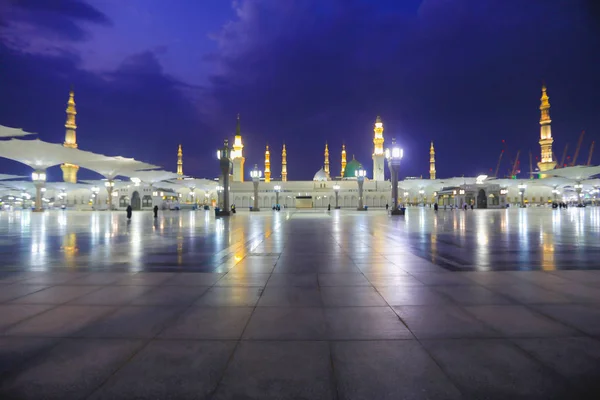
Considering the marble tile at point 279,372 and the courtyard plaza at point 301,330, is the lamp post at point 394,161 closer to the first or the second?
the courtyard plaza at point 301,330

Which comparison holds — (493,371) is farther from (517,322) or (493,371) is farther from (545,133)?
(545,133)

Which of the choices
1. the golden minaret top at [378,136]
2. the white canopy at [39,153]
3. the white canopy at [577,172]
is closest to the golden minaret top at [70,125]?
the white canopy at [39,153]

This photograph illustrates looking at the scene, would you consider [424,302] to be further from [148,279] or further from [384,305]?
[148,279]

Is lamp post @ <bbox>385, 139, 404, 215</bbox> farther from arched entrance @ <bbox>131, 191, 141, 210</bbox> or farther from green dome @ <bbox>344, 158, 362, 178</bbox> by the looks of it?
green dome @ <bbox>344, 158, 362, 178</bbox>

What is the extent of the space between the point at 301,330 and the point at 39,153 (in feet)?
192

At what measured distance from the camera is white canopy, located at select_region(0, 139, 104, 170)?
1779 inches

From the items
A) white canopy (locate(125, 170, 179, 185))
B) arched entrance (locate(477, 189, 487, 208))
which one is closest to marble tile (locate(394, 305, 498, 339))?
arched entrance (locate(477, 189, 487, 208))

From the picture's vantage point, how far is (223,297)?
5.23m

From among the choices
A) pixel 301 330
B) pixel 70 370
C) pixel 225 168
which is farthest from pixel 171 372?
pixel 225 168

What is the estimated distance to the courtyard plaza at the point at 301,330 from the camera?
2734 millimetres

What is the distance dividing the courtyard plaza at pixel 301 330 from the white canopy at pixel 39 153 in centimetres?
4849

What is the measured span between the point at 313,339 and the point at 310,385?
0.89 m

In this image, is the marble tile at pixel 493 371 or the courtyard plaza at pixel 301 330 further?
the courtyard plaza at pixel 301 330

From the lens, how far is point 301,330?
386 cm
